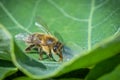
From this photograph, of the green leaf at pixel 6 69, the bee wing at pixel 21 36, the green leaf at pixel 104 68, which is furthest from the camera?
the bee wing at pixel 21 36

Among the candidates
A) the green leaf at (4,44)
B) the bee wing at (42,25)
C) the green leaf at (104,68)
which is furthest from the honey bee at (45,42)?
the green leaf at (104,68)

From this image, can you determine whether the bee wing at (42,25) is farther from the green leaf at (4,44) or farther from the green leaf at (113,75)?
the green leaf at (113,75)

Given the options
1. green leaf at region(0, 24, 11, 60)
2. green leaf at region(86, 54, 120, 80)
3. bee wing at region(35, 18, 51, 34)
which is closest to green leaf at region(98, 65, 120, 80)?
green leaf at region(86, 54, 120, 80)

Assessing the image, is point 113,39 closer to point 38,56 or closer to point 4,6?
point 38,56

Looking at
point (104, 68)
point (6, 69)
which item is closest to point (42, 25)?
point (6, 69)

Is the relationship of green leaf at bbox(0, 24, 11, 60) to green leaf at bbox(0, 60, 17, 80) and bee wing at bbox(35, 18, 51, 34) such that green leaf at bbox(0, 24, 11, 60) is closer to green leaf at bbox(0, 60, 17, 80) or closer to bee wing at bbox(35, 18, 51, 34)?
green leaf at bbox(0, 60, 17, 80)

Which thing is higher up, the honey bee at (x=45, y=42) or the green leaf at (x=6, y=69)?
the honey bee at (x=45, y=42)

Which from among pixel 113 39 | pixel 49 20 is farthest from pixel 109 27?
pixel 113 39
